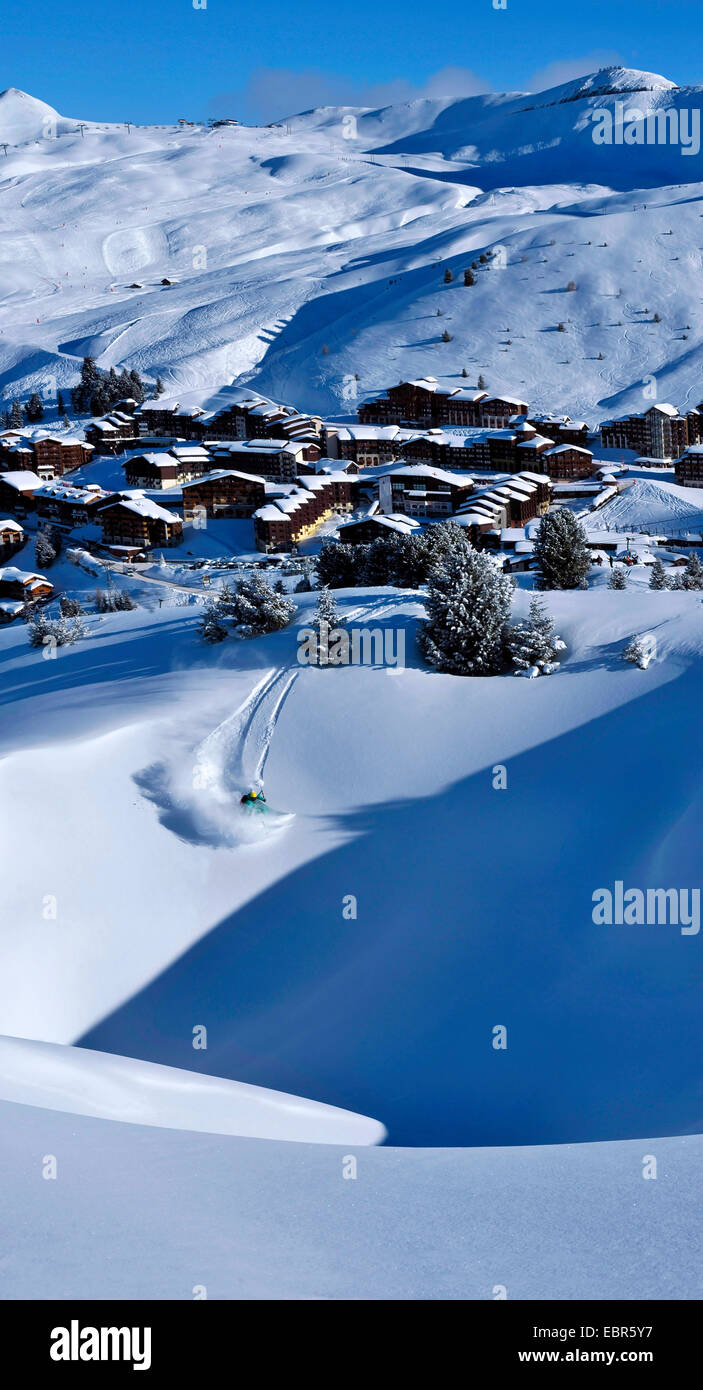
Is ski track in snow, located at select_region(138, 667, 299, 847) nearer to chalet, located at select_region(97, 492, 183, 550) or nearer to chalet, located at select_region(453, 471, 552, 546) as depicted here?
chalet, located at select_region(453, 471, 552, 546)

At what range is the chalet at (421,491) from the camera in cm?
5575

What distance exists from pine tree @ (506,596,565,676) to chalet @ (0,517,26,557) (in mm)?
42499

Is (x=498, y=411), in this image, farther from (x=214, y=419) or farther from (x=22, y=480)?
(x=22, y=480)

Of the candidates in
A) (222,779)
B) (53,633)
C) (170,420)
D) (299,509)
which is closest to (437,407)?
(170,420)

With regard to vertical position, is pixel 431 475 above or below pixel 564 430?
below

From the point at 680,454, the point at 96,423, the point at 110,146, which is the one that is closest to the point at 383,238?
the point at 96,423

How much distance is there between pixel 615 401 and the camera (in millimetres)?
74562

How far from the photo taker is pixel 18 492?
211 ft

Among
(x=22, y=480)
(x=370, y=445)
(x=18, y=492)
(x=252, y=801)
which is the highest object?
(x=370, y=445)

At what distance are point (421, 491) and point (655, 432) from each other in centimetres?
1742

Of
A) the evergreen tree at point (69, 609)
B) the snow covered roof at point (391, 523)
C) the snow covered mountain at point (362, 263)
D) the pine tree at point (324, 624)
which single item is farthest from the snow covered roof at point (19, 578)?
the snow covered mountain at point (362, 263)

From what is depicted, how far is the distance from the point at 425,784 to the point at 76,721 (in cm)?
598

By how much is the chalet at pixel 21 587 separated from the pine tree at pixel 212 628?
25.0 metres

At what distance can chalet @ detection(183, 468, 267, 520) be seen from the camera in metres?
58.4
